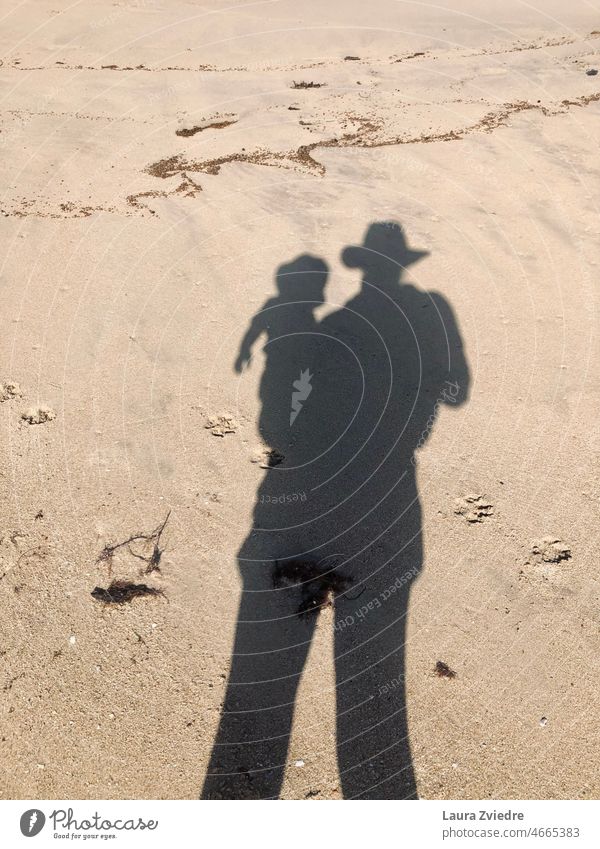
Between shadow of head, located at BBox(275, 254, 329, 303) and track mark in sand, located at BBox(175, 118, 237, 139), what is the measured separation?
561cm

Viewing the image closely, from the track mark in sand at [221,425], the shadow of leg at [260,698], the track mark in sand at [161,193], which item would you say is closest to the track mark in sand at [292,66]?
the track mark in sand at [161,193]

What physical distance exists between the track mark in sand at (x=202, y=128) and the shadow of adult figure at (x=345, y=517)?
5824mm

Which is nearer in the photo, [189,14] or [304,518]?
[304,518]

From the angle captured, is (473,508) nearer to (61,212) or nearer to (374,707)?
(374,707)

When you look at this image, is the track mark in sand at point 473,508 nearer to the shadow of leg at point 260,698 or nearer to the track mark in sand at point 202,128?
the shadow of leg at point 260,698

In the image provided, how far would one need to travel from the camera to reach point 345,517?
857 cm

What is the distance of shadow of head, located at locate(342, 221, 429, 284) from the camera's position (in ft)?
38.1

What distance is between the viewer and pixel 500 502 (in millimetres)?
8531

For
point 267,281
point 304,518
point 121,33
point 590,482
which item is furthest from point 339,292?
point 121,33

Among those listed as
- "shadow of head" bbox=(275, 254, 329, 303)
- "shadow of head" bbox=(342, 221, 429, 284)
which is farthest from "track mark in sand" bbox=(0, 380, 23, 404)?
"shadow of head" bbox=(342, 221, 429, 284)

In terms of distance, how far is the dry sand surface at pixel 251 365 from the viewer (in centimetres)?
691

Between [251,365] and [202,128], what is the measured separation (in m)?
8.30

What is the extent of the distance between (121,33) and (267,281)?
12.4 m

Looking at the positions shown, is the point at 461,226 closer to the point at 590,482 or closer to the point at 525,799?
the point at 590,482
